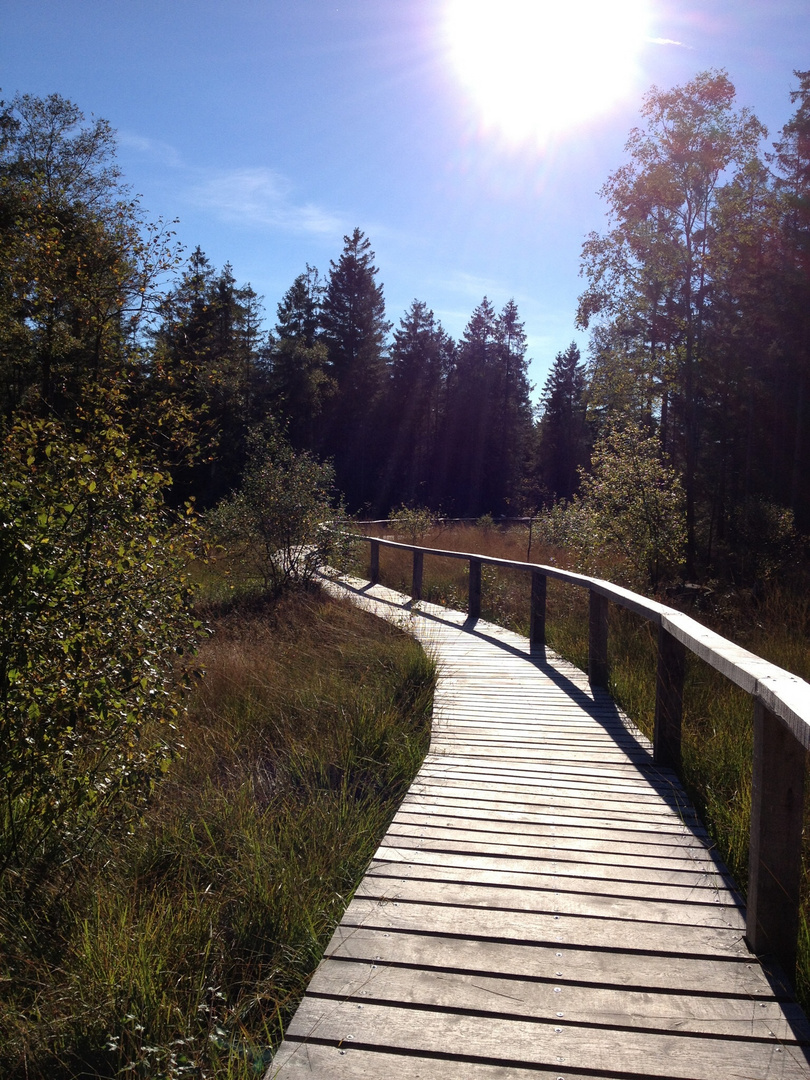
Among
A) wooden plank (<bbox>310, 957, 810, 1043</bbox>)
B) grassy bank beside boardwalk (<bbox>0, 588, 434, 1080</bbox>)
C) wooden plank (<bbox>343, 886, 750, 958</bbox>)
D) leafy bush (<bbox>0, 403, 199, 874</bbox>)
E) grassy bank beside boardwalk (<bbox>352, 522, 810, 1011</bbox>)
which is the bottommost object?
grassy bank beside boardwalk (<bbox>0, 588, 434, 1080</bbox>)

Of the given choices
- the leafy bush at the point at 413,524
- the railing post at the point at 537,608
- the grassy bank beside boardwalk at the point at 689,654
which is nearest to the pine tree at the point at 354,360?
the leafy bush at the point at 413,524

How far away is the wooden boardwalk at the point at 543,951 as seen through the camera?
2.06 metres

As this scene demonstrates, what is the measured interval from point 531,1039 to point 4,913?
6.87 ft

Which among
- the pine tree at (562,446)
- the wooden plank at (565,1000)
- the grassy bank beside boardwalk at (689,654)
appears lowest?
the wooden plank at (565,1000)

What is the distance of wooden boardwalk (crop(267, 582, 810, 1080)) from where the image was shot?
6.75ft

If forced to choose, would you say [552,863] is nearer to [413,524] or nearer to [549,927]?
[549,927]

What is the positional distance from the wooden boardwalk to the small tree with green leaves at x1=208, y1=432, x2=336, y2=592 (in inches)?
322

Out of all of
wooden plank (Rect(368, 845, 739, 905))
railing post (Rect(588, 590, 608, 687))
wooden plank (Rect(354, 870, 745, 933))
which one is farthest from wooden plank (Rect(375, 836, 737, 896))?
railing post (Rect(588, 590, 608, 687))

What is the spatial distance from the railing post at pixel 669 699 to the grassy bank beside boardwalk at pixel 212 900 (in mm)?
1405

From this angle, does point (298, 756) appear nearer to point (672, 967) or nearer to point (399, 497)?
point (672, 967)

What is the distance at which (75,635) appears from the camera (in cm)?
326

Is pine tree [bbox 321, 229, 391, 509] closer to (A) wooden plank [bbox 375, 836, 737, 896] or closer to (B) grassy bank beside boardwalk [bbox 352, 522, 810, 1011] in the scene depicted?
(B) grassy bank beside boardwalk [bbox 352, 522, 810, 1011]

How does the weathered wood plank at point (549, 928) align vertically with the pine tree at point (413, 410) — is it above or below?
below

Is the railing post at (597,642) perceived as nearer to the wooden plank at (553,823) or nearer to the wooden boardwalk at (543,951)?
the wooden boardwalk at (543,951)
